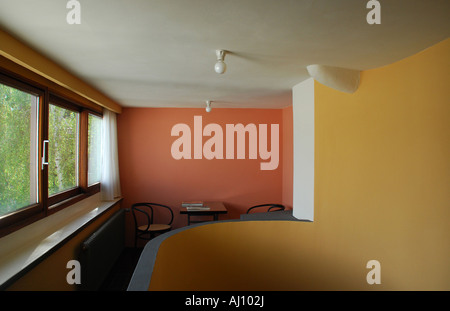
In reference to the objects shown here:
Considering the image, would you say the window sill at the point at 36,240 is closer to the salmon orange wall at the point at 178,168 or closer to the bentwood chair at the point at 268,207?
the salmon orange wall at the point at 178,168

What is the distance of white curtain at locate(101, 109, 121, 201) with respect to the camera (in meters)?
4.03

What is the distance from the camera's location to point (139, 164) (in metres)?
4.64

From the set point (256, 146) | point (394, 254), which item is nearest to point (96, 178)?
point (256, 146)

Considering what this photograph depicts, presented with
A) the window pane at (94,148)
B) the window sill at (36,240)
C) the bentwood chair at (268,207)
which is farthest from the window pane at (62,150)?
the bentwood chair at (268,207)

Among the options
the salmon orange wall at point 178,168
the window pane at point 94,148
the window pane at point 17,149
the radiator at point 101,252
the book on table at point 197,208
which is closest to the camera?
the window pane at point 17,149

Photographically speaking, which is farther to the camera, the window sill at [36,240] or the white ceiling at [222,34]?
the window sill at [36,240]

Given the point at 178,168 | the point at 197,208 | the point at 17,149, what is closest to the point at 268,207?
the point at 197,208

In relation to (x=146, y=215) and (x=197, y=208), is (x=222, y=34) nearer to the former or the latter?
(x=197, y=208)

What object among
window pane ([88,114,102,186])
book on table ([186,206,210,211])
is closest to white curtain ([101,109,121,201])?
window pane ([88,114,102,186])

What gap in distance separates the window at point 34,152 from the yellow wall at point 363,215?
4.01 ft

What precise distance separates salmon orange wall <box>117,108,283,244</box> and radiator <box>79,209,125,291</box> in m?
0.72

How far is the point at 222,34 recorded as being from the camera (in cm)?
161

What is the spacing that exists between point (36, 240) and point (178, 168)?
8.45 feet

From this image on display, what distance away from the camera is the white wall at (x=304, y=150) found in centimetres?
266
